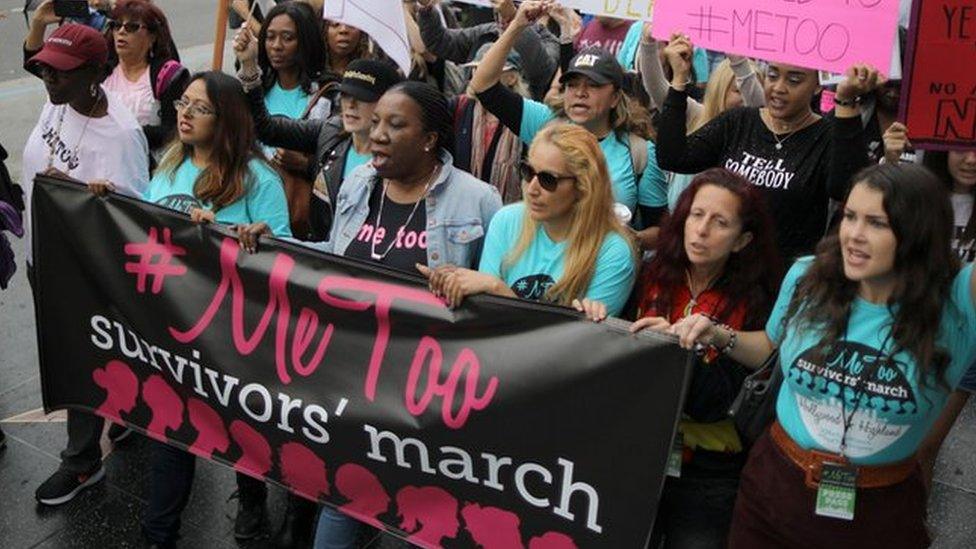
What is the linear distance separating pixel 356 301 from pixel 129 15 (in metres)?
2.54

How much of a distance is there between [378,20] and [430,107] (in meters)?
0.80

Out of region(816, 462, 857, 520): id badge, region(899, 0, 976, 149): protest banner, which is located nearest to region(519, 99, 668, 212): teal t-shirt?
region(899, 0, 976, 149): protest banner

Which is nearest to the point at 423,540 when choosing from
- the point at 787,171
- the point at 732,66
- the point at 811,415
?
the point at 811,415

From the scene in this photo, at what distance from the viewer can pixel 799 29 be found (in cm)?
329

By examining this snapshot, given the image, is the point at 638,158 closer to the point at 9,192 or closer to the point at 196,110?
the point at 196,110

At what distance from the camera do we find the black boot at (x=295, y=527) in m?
3.78

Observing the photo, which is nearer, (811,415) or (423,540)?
(811,415)

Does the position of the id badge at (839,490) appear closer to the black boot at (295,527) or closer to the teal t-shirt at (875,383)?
the teal t-shirt at (875,383)

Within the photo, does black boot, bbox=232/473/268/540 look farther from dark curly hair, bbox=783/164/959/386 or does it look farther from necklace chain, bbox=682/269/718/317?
dark curly hair, bbox=783/164/959/386

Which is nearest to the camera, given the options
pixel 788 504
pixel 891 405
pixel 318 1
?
pixel 891 405

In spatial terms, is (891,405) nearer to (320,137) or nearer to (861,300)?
(861,300)

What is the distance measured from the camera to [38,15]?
4.97 m

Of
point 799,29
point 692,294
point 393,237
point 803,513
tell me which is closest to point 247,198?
point 393,237

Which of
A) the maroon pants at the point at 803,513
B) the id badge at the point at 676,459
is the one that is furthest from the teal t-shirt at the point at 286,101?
the maroon pants at the point at 803,513
